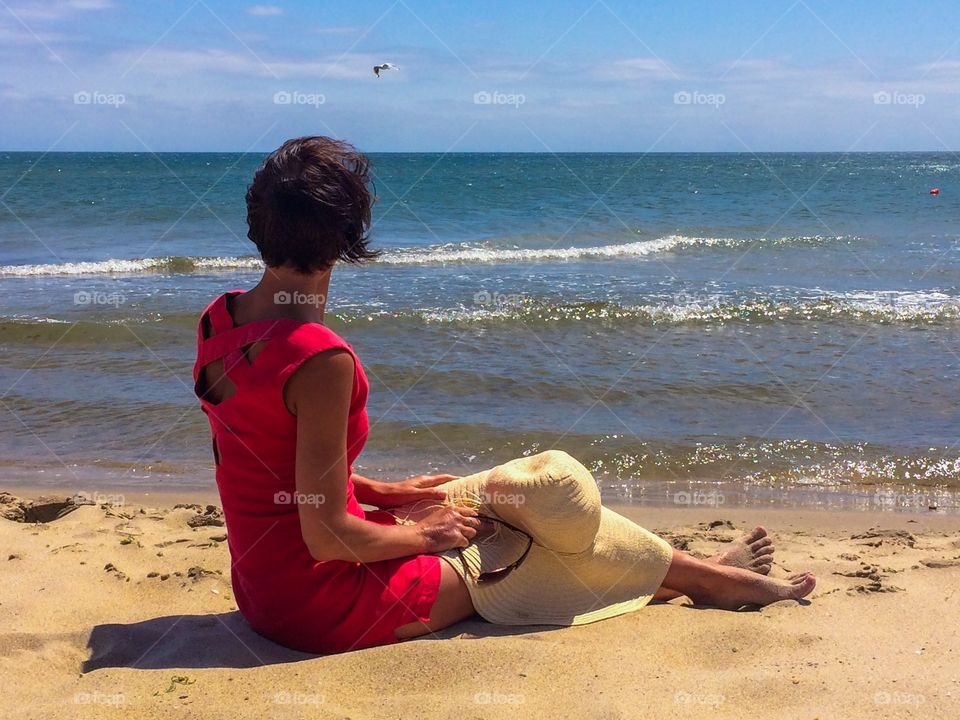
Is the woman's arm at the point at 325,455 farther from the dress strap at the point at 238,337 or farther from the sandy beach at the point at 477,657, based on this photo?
the sandy beach at the point at 477,657

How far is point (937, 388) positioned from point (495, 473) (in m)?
5.52

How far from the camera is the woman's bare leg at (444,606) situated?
2.86 meters

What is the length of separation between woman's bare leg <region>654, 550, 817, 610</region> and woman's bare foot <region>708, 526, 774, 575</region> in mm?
188

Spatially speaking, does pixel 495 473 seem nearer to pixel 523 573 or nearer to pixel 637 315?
pixel 523 573

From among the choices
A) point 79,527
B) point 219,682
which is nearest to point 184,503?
point 79,527

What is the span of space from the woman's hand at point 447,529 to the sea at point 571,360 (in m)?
1.09

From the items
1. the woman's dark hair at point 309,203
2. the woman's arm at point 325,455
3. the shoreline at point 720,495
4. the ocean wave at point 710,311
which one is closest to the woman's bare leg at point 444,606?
the woman's arm at point 325,455

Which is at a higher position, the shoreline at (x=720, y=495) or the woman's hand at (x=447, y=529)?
the woman's hand at (x=447, y=529)

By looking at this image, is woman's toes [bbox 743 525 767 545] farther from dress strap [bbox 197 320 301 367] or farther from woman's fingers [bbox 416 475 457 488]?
dress strap [bbox 197 320 301 367]

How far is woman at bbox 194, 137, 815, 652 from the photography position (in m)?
2.41

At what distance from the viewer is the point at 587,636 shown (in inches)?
116

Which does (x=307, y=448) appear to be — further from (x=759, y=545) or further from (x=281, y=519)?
Result: (x=759, y=545)

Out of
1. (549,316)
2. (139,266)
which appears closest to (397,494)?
(549,316)

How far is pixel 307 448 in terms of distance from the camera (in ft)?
7.95
